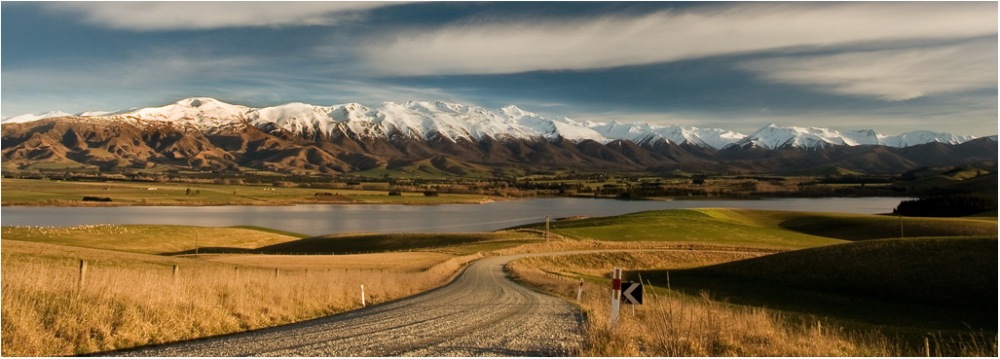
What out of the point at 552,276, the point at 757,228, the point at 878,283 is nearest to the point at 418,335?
the point at 552,276

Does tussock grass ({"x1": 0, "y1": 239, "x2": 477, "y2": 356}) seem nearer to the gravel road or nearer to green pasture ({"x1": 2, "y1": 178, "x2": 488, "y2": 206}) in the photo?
the gravel road

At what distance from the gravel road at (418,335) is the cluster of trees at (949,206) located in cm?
13130

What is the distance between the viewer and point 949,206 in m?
127

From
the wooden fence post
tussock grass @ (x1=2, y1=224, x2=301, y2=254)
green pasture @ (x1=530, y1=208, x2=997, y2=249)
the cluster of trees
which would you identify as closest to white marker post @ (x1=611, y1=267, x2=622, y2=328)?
the wooden fence post

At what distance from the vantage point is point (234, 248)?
253 feet

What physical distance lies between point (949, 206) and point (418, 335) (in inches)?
5685

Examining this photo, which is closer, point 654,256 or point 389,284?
point 389,284

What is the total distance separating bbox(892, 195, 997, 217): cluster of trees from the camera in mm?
124062

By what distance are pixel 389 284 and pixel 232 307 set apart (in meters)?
14.6

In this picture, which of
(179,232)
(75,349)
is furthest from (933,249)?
(179,232)

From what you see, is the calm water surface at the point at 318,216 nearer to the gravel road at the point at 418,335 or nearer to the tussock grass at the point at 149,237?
the tussock grass at the point at 149,237

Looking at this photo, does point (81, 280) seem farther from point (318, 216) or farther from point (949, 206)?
point (949, 206)

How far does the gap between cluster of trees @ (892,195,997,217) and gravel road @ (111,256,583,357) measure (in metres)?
131

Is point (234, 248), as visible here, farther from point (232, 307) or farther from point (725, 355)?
point (725, 355)
